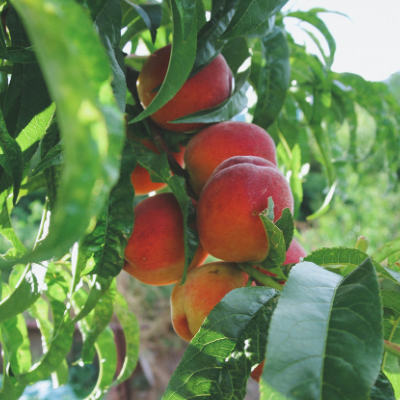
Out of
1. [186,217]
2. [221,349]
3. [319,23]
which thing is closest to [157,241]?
[186,217]

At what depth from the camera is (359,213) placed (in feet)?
14.2

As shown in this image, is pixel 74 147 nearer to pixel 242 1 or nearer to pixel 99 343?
pixel 242 1

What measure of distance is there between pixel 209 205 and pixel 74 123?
0.31 metres

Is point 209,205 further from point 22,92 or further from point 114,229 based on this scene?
point 22,92

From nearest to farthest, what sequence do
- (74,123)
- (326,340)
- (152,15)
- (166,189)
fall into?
(74,123), (326,340), (152,15), (166,189)

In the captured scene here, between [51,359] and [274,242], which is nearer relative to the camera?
[274,242]

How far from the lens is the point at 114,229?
1.23ft

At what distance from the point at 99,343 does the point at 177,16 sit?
47 cm

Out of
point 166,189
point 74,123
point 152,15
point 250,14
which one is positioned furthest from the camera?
point 166,189

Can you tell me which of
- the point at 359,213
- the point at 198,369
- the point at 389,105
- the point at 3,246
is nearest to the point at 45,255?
the point at 198,369

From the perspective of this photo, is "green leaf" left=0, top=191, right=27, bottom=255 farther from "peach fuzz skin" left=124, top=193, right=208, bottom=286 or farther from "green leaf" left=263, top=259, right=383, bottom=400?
"green leaf" left=263, top=259, right=383, bottom=400

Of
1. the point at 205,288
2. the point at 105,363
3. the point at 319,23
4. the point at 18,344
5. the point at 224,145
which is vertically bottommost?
the point at 105,363

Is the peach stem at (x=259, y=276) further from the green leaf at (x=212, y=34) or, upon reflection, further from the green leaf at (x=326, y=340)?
the green leaf at (x=212, y=34)

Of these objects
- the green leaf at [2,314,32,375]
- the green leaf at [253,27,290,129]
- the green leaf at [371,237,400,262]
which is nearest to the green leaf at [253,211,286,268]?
the green leaf at [371,237,400,262]
